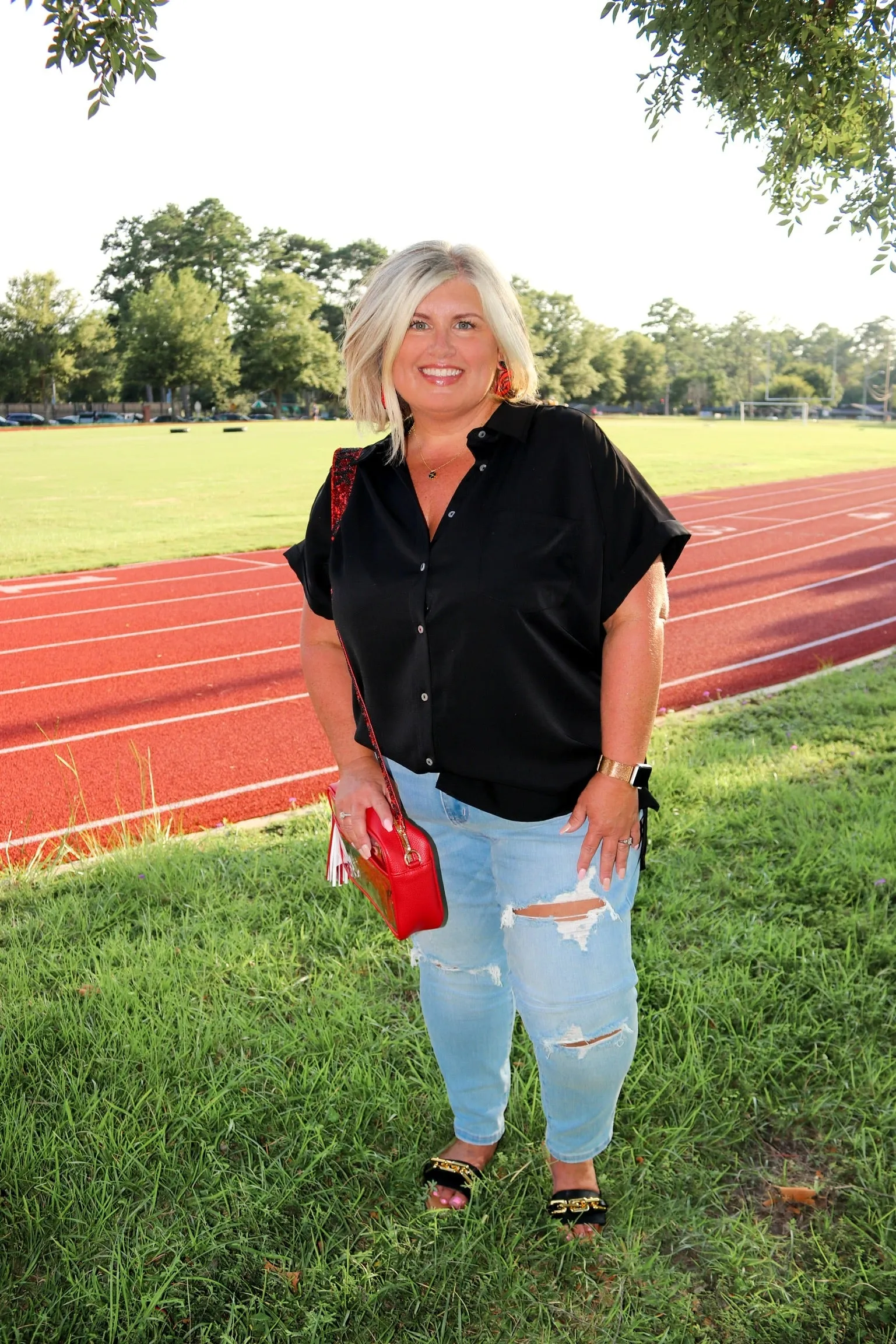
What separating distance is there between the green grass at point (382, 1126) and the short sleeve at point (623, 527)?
1.34 meters

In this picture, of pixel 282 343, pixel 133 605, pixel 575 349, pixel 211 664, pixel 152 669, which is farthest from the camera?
pixel 575 349

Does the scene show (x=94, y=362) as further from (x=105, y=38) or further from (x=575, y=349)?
(x=105, y=38)

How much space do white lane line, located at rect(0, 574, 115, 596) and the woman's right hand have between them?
9.05 metres

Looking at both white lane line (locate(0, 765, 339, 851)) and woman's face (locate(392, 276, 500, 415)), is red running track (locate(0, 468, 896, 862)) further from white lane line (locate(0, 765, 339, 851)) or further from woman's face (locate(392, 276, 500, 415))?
woman's face (locate(392, 276, 500, 415))

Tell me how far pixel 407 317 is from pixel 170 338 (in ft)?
242

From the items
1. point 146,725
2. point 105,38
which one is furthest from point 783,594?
point 105,38

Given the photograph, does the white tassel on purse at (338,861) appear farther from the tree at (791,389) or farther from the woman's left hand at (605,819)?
the tree at (791,389)

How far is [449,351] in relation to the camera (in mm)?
1998

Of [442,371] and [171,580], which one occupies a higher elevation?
[442,371]

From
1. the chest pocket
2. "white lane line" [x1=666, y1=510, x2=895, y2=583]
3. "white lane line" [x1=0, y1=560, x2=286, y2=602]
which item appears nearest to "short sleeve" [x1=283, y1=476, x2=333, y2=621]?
the chest pocket

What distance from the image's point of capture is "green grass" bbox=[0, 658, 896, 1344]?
2.06 meters

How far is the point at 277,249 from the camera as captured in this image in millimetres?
92188

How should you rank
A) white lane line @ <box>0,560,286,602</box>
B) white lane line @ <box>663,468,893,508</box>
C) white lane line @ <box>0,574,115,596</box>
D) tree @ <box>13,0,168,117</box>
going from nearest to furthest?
tree @ <box>13,0,168,117</box>
white lane line @ <box>0,560,286,602</box>
white lane line @ <box>0,574,115,596</box>
white lane line @ <box>663,468,893,508</box>

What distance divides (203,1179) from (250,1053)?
19.1 inches
